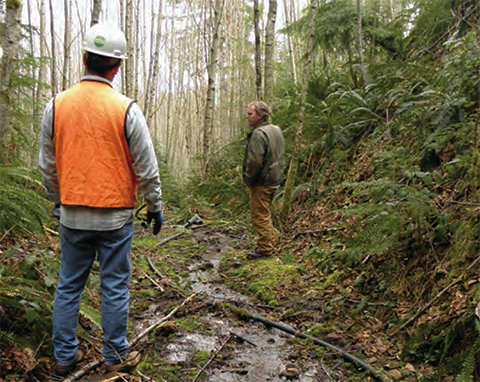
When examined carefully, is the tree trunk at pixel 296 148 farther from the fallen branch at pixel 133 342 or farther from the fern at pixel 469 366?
the fern at pixel 469 366

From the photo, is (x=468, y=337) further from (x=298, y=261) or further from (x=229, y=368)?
(x=298, y=261)

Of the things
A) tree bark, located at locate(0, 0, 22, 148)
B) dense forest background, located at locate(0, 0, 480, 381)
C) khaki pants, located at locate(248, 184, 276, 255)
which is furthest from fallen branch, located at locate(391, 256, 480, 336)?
tree bark, located at locate(0, 0, 22, 148)

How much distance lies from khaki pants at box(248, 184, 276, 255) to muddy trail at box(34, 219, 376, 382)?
74 centimetres

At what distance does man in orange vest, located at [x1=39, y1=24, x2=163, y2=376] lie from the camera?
7.52 ft

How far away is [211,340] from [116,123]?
6.43 feet

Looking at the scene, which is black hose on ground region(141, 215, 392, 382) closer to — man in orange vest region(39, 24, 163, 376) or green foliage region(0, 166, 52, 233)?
man in orange vest region(39, 24, 163, 376)

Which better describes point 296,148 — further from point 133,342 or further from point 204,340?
point 133,342

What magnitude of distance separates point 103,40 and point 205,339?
2440 millimetres

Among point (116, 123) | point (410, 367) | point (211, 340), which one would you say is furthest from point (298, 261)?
point (116, 123)

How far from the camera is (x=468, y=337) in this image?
2.29m

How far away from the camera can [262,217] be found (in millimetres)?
5605

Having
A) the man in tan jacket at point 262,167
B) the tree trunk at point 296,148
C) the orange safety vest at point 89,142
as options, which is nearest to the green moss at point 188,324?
the orange safety vest at point 89,142

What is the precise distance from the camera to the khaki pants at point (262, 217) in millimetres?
5555

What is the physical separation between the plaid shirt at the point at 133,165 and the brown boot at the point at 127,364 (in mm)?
917
